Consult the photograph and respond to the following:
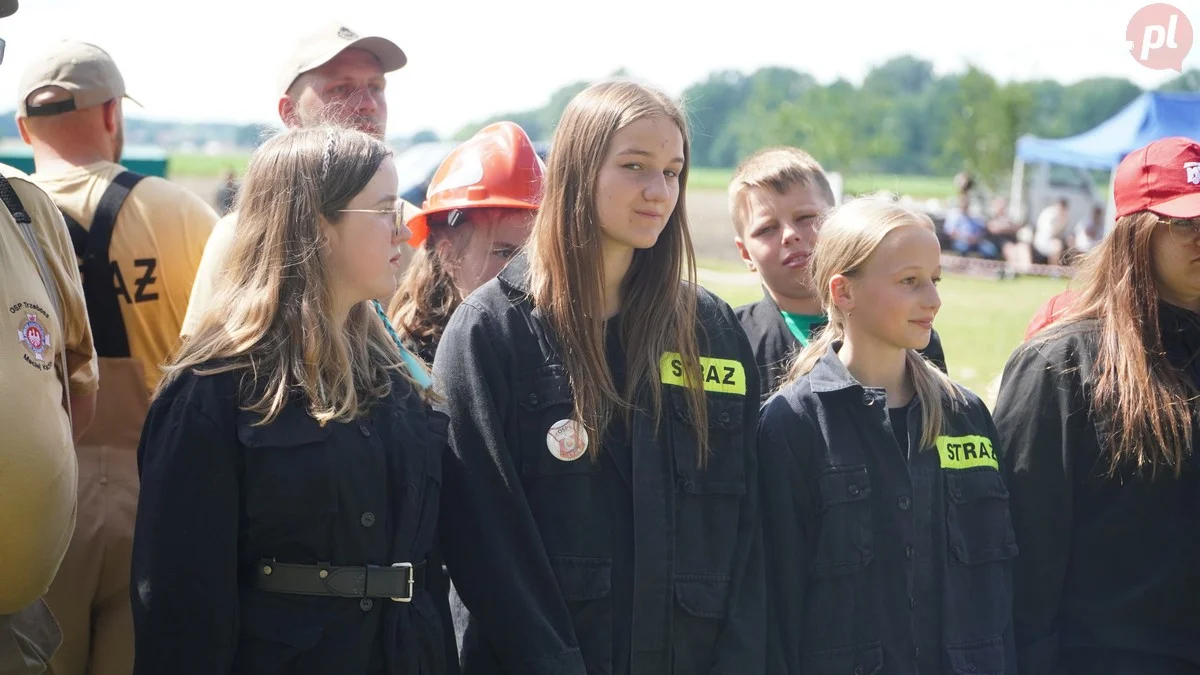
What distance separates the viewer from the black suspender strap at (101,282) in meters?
3.81

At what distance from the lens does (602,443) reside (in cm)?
295

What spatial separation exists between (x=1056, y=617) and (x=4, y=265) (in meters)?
3.00

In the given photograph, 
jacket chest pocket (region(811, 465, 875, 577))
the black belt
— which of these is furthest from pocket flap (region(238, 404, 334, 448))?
jacket chest pocket (region(811, 465, 875, 577))

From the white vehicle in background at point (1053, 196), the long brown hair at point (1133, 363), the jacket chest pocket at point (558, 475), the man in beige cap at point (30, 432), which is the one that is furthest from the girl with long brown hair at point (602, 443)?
the white vehicle in background at point (1053, 196)

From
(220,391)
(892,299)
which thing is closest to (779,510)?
(892,299)

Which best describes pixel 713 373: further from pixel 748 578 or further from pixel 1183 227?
pixel 1183 227

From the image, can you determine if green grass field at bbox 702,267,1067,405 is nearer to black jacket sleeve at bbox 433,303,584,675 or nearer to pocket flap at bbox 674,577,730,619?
pocket flap at bbox 674,577,730,619

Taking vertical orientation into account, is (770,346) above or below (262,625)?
above

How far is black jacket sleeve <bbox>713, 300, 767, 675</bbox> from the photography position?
295cm

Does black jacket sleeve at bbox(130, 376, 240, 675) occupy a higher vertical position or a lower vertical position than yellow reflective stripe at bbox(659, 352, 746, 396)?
lower

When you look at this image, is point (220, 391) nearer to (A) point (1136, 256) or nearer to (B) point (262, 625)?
(B) point (262, 625)

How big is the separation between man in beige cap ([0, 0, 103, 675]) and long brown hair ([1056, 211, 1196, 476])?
8.95ft

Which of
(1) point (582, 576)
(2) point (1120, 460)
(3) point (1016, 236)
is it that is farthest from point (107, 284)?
(3) point (1016, 236)

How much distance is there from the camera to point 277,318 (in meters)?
2.81
